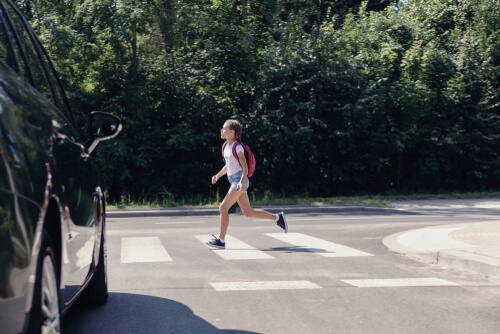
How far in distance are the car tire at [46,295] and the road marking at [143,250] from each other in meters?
5.08

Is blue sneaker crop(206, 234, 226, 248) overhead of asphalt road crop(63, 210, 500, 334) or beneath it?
overhead

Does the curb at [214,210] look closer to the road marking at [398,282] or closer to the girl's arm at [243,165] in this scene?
the girl's arm at [243,165]

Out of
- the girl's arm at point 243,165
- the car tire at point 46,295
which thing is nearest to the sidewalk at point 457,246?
the girl's arm at point 243,165

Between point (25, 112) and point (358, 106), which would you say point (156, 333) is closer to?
point (25, 112)

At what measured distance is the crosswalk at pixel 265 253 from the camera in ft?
21.6

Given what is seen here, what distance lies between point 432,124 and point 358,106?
3.93 m

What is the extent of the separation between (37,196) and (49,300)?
0.55 metres

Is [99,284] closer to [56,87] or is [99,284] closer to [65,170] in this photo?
[56,87]

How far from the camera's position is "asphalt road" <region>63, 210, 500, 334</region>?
4.97 m

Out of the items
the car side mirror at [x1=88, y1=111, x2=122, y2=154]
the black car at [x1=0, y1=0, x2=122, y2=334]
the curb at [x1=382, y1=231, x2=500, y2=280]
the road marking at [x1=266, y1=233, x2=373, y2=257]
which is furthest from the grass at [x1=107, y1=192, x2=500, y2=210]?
the black car at [x1=0, y1=0, x2=122, y2=334]

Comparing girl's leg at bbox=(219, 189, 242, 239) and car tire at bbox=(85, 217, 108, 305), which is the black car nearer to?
car tire at bbox=(85, 217, 108, 305)

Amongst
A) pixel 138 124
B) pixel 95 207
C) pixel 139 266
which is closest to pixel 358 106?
pixel 138 124

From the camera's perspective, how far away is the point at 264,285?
21.6 ft

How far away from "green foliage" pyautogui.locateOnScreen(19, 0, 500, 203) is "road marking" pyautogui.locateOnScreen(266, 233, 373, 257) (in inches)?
383
